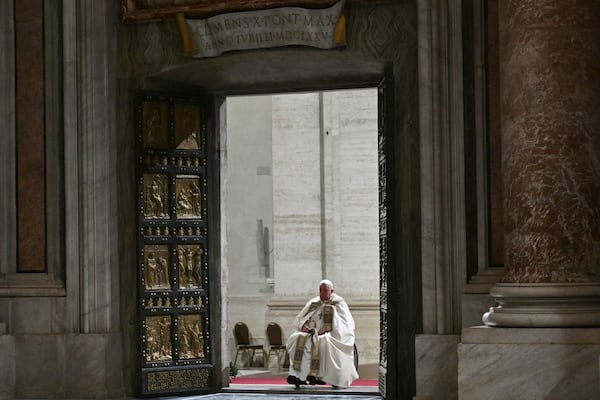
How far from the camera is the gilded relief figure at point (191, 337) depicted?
1066 centimetres

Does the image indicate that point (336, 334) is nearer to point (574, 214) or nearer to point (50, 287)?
point (50, 287)

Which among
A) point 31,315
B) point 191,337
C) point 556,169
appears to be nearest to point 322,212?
point 191,337

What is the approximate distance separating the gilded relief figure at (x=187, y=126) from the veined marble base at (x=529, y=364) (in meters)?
4.51

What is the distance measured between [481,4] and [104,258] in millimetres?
4220

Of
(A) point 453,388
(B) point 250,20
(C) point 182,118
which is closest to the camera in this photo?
(A) point 453,388

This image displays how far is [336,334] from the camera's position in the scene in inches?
498

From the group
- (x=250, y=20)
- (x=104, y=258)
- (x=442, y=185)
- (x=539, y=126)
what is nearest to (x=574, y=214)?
(x=539, y=126)

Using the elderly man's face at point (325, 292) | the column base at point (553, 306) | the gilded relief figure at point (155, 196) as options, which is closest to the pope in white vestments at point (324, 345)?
the elderly man's face at point (325, 292)

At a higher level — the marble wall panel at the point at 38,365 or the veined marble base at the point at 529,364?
the veined marble base at the point at 529,364

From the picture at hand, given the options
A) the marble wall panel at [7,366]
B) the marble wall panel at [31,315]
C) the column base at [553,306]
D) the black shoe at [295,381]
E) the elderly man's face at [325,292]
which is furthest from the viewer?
the elderly man's face at [325,292]

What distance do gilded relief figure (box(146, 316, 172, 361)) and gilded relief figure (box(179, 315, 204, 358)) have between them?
14 cm

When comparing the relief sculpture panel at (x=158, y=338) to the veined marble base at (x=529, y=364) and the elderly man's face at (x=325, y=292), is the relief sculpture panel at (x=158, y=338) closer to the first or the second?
the elderly man's face at (x=325, y=292)

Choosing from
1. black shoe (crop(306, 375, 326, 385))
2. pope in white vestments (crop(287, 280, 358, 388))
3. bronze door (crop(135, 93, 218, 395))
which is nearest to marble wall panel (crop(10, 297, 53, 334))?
bronze door (crop(135, 93, 218, 395))

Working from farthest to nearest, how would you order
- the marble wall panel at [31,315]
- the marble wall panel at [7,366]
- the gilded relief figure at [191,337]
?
1. the gilded relief figure at [191,337]
2. the marble wall panel at [31,315]
3. the marble wall panel at [7,366]
